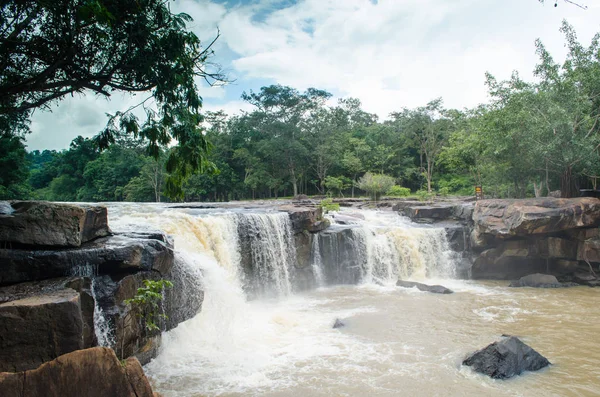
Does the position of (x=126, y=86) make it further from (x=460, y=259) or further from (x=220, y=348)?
(x=460, y=259)

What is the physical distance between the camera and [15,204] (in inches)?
230

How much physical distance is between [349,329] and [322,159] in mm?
30083

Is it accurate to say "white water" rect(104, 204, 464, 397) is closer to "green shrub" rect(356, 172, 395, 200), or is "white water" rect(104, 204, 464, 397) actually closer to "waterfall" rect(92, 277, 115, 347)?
"waterfall" rect(92, 277, 115, 347)

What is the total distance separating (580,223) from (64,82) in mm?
15541

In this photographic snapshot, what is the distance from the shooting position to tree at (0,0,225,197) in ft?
17.4

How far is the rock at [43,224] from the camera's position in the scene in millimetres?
5500

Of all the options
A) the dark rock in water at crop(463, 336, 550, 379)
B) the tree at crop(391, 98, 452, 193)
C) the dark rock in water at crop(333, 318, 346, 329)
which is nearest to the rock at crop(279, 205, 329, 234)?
the dark rock in water at crop(333, 318, 346, 329)

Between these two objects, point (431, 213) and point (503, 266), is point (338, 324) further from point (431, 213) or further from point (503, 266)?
point (431, 213)

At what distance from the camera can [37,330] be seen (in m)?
4.60

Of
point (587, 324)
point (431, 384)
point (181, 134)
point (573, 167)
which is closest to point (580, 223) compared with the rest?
point (573, 167)

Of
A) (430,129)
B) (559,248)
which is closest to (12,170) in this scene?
(559,248)

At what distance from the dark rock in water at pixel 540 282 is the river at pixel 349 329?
1.49 feet

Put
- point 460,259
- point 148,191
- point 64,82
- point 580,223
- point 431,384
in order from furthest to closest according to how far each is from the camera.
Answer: point 148,191 → point 460,259 → point 580,223 → point 431,384 → point 64,82

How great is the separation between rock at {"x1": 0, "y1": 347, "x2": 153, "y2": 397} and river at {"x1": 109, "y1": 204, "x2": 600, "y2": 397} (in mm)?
2251
